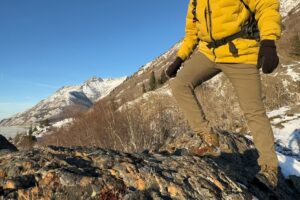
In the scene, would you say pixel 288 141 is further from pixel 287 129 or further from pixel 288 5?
pixel 288 5

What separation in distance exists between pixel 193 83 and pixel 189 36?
78cm

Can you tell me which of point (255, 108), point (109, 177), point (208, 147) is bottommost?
point (109, 177)

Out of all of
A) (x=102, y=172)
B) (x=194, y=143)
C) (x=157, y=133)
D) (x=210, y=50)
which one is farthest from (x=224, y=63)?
(x=157, y=133)

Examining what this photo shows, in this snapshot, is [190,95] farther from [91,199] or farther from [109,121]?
[109,121]

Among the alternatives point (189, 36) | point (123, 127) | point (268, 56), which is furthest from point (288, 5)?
point (268, 56)

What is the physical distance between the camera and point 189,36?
Result: 510 cm

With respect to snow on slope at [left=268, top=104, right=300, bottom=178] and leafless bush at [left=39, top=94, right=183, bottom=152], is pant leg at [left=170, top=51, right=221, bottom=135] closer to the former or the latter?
snow on slope at [left=268, top=104, right=300, bottom=178]

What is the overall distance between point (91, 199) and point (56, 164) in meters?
Result: 0.66

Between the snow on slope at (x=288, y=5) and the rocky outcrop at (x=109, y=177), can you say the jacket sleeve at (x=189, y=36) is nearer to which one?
the rocky outcrop at (x=109, y=177)

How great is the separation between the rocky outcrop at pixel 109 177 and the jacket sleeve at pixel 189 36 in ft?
5.71

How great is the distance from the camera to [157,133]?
32406 millimetres

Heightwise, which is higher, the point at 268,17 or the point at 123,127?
the point at 123,127

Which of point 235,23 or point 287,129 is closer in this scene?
point 235,23

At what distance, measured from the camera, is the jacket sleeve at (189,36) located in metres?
4.99
